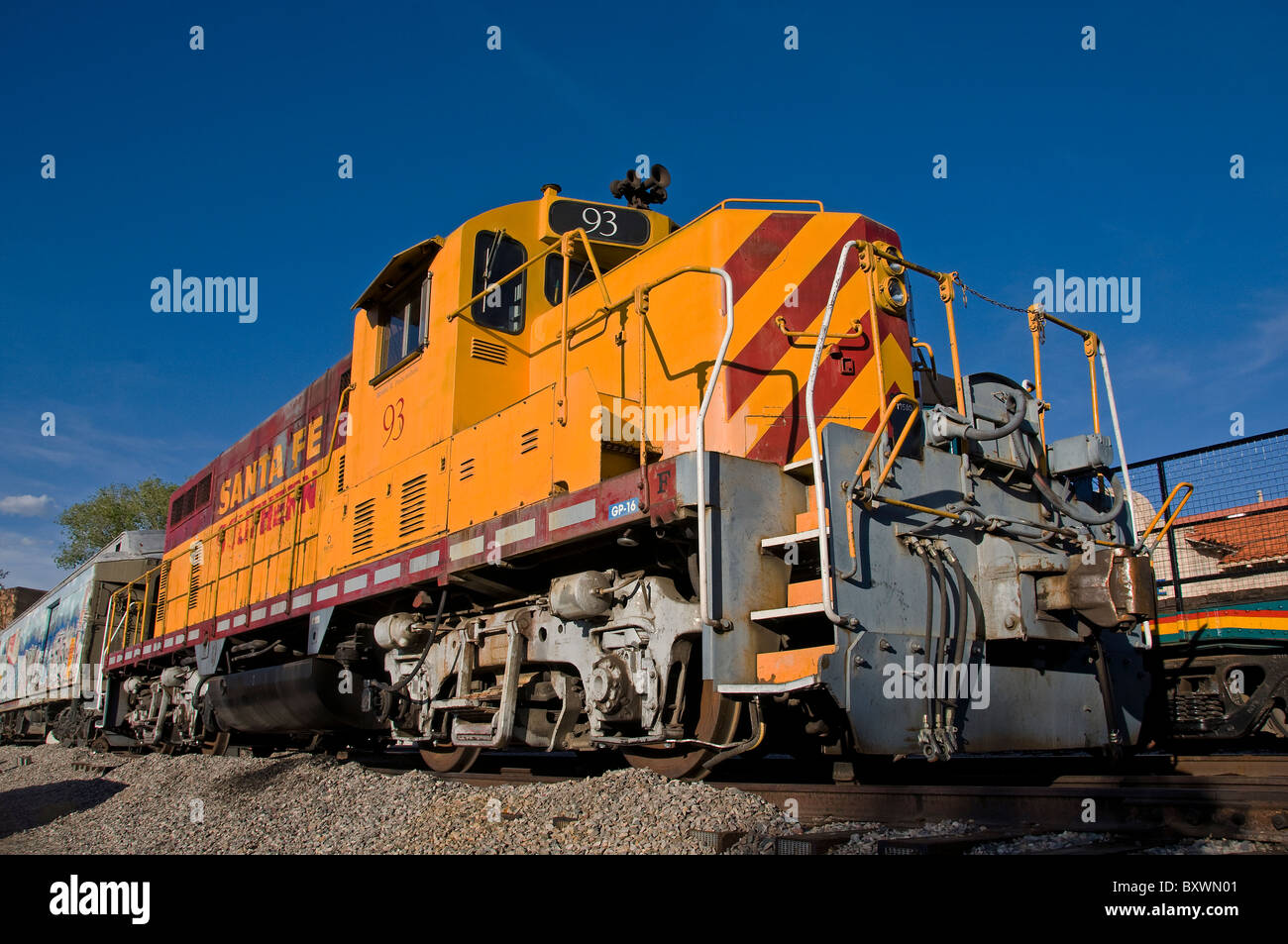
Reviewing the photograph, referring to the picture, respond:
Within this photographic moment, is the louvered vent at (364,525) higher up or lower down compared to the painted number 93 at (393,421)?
lower down

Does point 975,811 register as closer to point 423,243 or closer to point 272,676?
point 423,243

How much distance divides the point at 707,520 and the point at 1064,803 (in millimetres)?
1926

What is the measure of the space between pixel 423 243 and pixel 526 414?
231 cm

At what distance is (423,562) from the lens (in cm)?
614

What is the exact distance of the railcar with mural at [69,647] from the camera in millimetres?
15195

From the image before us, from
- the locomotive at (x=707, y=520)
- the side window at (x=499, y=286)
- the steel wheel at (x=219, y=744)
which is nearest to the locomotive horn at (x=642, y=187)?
the locomotive at (x=707, y=520)

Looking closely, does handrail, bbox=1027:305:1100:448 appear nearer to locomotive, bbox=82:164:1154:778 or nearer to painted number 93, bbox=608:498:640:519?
locomotive, bbox=82:164:1154:778

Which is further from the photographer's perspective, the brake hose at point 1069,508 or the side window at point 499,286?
the side window at point 499,286

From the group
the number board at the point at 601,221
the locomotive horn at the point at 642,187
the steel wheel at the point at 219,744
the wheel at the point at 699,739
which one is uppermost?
the locomotive horn at the point at 642,187

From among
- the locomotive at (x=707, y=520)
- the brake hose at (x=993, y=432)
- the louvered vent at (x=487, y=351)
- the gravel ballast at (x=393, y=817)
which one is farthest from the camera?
the louvered vent at (x=487, y=351)

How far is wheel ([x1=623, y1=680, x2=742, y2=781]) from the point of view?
14.5 ft

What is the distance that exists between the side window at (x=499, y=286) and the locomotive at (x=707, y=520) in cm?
2

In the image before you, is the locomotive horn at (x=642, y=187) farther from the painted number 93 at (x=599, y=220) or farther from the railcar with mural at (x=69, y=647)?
the railcar with mural at (x=69, y=647)

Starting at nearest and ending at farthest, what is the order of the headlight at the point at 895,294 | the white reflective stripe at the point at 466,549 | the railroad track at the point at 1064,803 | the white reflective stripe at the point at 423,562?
the railroad track at the point at 1064,803 → the headlight at the point at 895,294 → the white reflective stripe at the point at 466,549 → the white reflective stripe at the point at 423,562
